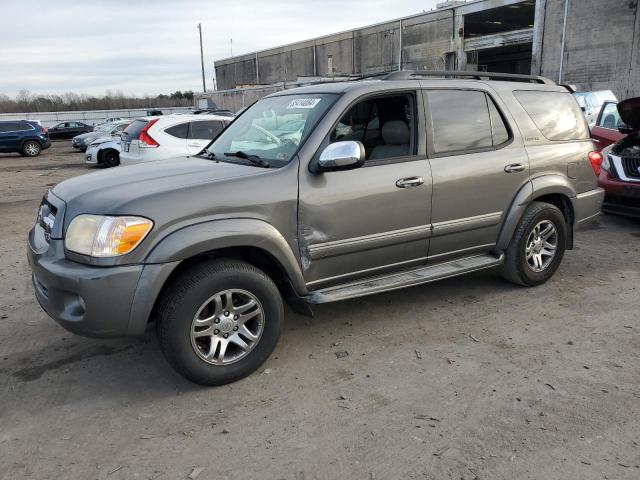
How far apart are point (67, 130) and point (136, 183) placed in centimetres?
3756

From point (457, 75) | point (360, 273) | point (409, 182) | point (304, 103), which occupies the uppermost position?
point (457, 75)

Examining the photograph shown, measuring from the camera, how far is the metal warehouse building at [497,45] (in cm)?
2302

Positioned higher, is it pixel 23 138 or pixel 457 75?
pixel 457 75

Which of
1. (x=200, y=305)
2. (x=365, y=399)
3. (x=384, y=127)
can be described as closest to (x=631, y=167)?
(x=384, y=127)

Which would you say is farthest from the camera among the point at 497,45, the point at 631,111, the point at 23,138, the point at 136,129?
the point at 497,45

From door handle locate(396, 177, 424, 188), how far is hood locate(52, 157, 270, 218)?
3.28 feet

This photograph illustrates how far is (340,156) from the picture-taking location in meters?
3.39

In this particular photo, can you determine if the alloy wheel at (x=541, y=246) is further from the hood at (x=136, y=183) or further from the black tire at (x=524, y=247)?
the hood at (x=136, y=183)

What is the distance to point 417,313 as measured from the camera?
173 inches

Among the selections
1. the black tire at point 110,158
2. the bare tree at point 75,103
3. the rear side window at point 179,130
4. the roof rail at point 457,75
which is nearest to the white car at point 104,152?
the black tire at point 110,158

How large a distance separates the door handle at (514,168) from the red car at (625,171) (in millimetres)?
2853

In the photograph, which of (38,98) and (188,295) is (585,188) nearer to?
(188,295)

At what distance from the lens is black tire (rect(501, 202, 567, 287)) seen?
4621 millimetres

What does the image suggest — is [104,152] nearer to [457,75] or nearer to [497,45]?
[457,75]
